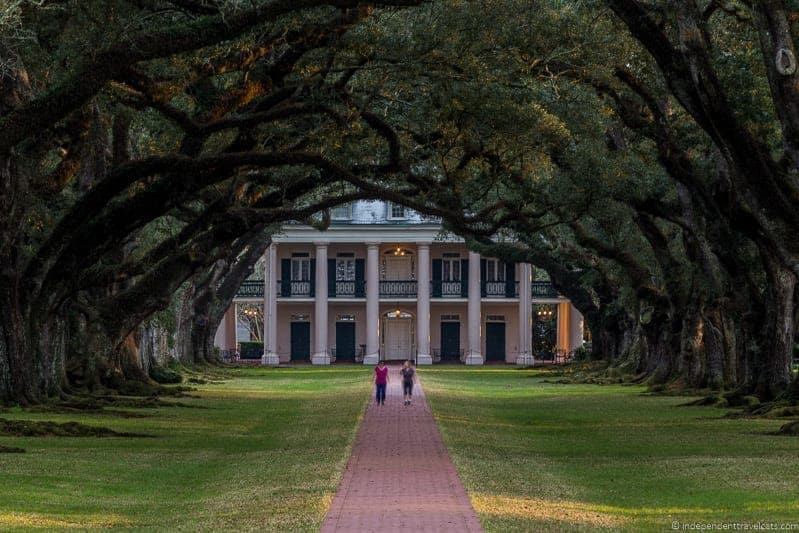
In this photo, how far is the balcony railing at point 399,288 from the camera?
82.4m

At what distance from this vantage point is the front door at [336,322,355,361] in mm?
83750

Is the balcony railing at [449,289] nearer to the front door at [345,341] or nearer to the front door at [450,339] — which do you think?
the front door at [450,339]

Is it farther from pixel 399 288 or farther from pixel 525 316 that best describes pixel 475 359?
pixel 399 288

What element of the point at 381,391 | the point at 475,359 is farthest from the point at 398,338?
the point at 381,391

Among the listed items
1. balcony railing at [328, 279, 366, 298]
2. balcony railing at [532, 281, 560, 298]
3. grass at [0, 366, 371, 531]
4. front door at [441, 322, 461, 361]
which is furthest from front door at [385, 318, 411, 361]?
grass at [0, 366, 371, 531]

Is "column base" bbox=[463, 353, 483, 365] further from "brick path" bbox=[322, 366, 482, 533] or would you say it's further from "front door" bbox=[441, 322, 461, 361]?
"brick path" bbox=[322, 366, 482, 533]

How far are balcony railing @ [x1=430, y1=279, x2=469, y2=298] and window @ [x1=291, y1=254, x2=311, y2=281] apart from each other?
7.10 metres

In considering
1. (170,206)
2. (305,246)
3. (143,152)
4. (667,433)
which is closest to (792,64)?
(667,433)

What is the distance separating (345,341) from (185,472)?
63328 millimetres

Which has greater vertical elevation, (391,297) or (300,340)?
(391,297)

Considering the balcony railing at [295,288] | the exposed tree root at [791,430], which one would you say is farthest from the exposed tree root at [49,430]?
the balcony railing at [295,288]

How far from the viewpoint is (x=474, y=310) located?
265 feet

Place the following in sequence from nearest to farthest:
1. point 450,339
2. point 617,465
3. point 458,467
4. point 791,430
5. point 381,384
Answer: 1. point 458,467
2. point 617,465
3. point 791,430
4. point 381,384
5. point 450,339

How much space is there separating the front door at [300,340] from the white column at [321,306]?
295cm
